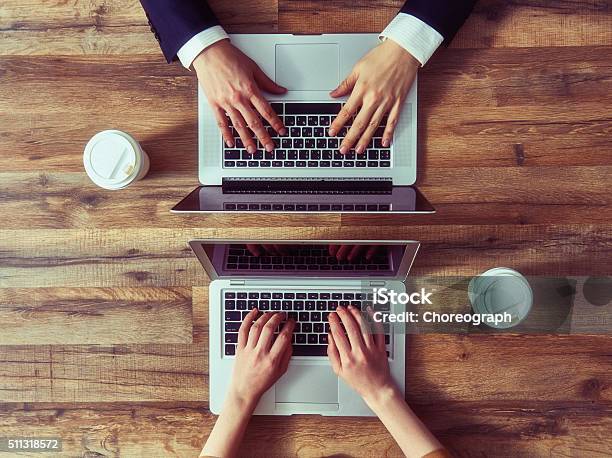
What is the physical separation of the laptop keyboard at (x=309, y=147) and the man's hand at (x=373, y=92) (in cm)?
2

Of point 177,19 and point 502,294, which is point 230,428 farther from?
point 177,19

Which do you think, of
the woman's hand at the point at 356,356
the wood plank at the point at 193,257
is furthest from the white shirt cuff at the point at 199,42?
the woman's hand at the point at 356,356

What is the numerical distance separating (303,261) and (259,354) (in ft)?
0.65

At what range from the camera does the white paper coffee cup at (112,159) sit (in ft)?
3.55

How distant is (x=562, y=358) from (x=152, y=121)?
0.95 m

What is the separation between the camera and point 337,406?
118cm

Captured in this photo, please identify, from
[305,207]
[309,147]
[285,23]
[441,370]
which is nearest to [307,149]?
[309,147]

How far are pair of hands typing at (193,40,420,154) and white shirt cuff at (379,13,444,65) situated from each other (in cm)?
1

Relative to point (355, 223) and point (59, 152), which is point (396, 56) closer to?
point (355, 223)

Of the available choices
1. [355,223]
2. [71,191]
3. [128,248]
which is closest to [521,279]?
[355,223]

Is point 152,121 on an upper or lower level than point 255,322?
upper

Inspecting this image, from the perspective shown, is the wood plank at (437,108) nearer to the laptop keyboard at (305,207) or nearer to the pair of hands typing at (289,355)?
the laptop keyboard at (305,207)

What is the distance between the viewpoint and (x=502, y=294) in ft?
3.71

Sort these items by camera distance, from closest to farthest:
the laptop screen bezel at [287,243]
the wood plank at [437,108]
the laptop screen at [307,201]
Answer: the laptop screen bezel at [287,243]
the laptop screen at [307,201]
the wood plank at [437,108]
